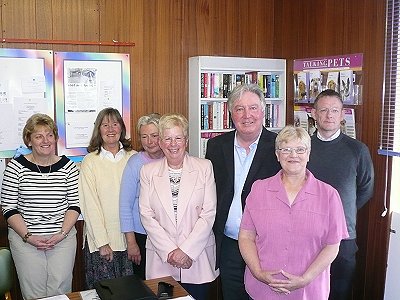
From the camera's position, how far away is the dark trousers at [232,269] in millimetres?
2492

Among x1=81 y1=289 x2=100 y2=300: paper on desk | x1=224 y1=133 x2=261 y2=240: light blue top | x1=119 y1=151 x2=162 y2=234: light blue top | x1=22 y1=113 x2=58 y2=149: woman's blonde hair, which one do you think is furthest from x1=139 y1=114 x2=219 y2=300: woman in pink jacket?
x1=22 y1=113 x2=58 y2=149: woman's blonde hair

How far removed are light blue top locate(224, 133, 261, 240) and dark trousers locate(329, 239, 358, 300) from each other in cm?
68

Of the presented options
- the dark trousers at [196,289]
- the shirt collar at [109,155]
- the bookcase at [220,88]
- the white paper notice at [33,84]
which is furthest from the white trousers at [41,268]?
the bookcase at [220,88]

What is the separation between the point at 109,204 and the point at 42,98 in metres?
1.04

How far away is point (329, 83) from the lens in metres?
3.35

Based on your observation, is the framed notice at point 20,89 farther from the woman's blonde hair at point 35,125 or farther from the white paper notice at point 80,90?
the woman's blonde hair at point 35,125

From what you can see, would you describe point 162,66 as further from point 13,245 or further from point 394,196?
point 394,196

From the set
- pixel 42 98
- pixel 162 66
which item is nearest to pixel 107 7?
pixel 162 66

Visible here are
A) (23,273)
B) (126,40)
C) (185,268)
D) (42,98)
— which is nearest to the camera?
(185,268)

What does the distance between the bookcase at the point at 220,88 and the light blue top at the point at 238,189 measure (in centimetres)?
121

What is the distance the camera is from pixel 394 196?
291cm

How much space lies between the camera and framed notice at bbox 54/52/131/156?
3.38 m

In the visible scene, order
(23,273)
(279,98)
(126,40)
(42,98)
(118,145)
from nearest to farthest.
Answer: (23,273) → (118,145) → (42,98) → (126,40) → (279,98)

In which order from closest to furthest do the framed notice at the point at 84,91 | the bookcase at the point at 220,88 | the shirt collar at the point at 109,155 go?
the shirt collar at the point at 109,155 → the framed notice at the point at 84,91 → the bookcase at the point at 220,88
